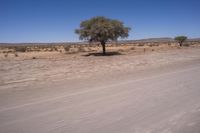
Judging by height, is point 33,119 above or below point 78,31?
below

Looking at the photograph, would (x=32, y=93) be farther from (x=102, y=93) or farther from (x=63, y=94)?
(x=102, y=93)

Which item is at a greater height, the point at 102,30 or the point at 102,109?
the point at 102,30

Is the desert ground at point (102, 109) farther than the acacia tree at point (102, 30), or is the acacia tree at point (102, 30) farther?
the acacia tree at point (102, 30)

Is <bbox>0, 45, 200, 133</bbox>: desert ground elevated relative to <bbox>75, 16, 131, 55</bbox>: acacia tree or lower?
lower

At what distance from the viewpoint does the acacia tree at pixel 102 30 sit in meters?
35.4

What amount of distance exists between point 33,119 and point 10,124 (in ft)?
1.80

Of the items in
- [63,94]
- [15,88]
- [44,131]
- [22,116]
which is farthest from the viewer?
[15,88]

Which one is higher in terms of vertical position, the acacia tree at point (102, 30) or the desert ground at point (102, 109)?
the acacia tree at point (102, 30)

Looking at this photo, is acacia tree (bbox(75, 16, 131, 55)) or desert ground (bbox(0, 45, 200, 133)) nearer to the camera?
desert ground (bbox(0, 45, 200, 133))

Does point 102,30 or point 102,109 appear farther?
point 102,30

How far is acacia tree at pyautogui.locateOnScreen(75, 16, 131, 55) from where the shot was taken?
35.4m

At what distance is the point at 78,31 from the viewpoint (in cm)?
3784

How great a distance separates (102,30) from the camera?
35094mm

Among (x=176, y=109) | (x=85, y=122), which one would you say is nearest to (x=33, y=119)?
(x=85, y=122)
